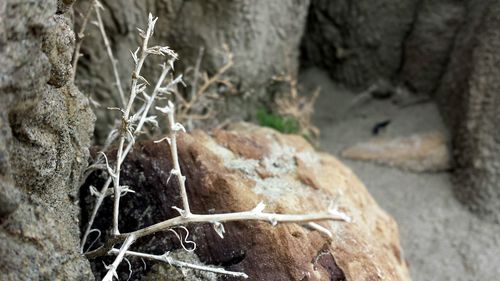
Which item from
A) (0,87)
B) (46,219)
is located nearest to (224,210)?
(46,219)

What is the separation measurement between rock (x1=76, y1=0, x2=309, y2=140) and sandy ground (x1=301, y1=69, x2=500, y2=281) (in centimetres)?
53

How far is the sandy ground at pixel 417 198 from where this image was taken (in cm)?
268

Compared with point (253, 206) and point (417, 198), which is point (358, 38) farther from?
point (253, 206)

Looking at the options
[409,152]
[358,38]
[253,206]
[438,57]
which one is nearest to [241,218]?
[253,206]

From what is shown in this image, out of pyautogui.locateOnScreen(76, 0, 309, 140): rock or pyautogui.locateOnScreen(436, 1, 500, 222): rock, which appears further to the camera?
pyautogui.locateOnScreen(436, 1, 500, 222): rock

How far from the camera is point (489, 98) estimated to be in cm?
283

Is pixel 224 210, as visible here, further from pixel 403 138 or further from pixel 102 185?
pixel 403 138

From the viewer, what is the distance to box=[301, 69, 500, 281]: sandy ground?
2.68m

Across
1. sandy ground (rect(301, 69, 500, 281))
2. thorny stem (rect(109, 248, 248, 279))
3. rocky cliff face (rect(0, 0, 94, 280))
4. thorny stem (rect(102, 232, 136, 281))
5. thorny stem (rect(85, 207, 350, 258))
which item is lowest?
sandy ground (rect(301, 69, 500, 281))

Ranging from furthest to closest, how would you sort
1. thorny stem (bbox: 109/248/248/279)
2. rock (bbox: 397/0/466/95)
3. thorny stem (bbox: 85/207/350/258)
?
rock (bbox: 397/0/466/95) < thorny stem (bbox: 109/248/248/279) < thorny stem (bbox: 85/207/350/258)

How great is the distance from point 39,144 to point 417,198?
2.29 m

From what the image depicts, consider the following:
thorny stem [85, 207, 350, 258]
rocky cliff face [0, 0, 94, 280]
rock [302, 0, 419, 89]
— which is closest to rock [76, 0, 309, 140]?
rock [302, 0, 419, 89]

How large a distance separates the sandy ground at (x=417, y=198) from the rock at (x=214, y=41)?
527 millimetres

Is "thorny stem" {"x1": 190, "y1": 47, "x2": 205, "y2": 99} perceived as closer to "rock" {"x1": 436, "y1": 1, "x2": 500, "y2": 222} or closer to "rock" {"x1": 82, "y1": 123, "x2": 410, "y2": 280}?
"rock" {"x1": 82, "y1": 123, "x2": 410, "y2": 280}
